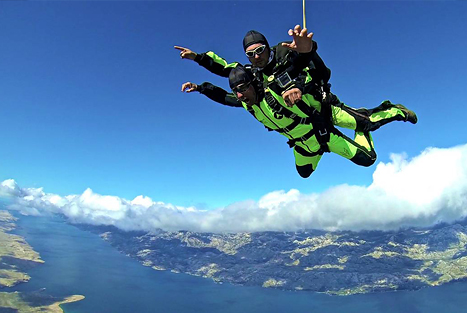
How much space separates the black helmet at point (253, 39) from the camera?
473cm

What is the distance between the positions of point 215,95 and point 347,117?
3.19m

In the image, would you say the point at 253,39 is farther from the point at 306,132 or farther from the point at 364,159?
the point at 364,159

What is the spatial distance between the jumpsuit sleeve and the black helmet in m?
0.98

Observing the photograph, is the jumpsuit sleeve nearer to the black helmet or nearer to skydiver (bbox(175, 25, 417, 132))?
skydiver (bbox(175, 25, 417, 132))

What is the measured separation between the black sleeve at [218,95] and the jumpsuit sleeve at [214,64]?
57cm

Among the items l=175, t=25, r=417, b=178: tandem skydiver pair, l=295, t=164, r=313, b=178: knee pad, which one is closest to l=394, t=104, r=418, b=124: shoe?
l=175, t=25, r=417, b=178: tandem skydiver pair

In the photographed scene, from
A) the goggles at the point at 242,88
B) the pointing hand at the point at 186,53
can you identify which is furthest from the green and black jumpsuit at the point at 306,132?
the pointing hand at the point at 186,53

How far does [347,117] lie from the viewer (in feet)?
21.3

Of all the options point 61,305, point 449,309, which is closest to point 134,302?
point 61,305

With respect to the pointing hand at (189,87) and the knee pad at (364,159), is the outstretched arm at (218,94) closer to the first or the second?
the pointing hand at (189,87)

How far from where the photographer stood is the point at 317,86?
5.49 metres

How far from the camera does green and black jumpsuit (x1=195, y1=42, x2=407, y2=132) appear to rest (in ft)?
15.1

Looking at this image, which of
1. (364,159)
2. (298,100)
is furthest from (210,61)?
(364,159)

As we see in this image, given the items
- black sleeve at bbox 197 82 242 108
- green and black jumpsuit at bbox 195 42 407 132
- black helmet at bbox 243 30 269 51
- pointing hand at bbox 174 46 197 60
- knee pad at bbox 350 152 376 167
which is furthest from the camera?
knee pad at bbox 350 152 376 167
